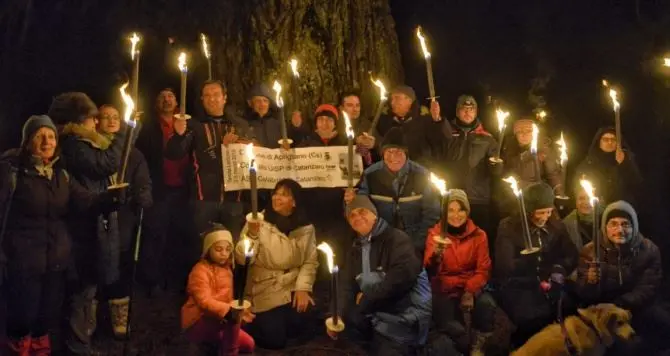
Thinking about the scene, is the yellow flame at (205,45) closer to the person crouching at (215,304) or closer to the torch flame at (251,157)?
the torch flame at (251,157)

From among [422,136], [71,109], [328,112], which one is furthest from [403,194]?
[71,109]

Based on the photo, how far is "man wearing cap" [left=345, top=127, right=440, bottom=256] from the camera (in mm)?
6199

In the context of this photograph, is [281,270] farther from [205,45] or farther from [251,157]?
[205,45]

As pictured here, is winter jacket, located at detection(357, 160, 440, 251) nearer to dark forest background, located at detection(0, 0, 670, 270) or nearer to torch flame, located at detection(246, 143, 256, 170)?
torch flame, located at detection(246, 143, 256, 170)

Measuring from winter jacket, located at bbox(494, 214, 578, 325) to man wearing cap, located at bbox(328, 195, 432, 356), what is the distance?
0.77 metres

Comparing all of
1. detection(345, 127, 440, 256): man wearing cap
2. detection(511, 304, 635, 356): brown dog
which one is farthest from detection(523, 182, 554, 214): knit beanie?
detection(511, 304, 635, 356): brown dog

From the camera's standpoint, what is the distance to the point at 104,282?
Result: 5.66 m

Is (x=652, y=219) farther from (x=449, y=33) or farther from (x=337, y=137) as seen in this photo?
(x=337, y=137)

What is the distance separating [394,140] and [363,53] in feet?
7.65

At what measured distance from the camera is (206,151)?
656 cm

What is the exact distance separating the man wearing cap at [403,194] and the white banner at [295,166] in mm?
412

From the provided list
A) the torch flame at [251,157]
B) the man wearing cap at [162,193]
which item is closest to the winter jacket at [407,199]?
the torch flame at [251,157]

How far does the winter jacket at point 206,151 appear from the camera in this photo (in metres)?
6.55

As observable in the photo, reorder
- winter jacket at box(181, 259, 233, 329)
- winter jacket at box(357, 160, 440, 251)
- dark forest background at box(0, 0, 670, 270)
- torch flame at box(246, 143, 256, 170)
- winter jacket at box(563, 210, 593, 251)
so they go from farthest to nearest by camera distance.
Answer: dark forest background at box(0, 0, 670, 270) → winter jacket at box(563, 210, 593, 251) → winter jacket at box(357, 160, 440, 251) → winter jacket at box(181, 259, 233, 329) → torch flame at box(246, 143, 256, 170)
